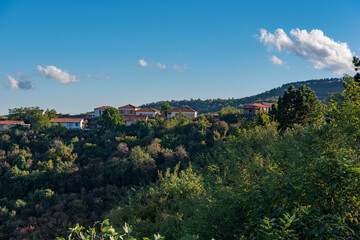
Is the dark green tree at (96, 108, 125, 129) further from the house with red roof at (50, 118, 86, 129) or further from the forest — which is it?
the house with red roof at (50, 118, 86, 129)

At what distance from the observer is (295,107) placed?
33.7 meters

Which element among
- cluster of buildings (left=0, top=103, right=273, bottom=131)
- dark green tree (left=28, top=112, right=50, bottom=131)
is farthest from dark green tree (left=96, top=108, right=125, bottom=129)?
dark green tree (left=28, top=112, right=50, bottom=131)

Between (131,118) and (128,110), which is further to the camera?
(128,110)

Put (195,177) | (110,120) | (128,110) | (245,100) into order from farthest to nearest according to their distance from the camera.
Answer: (245,100), (128,110), (110,120), (195,177)

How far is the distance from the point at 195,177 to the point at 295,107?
19.1 m

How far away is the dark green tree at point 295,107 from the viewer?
33.0 meters

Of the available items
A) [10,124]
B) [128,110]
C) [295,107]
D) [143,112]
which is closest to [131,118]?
[143,112]

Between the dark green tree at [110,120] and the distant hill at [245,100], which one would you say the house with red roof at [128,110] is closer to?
A: the dark green tree at [110,120]

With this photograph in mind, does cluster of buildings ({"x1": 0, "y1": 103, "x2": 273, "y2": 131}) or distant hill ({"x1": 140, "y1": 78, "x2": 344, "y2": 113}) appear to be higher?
distant hill ({"x1": 140, "y1": 78, "x2": 344, "y2": 113})

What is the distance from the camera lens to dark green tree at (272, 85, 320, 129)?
3297 centimetres

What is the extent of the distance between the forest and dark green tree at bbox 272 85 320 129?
0.45 ft

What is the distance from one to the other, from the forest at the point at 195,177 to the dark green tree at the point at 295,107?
0.14 meters

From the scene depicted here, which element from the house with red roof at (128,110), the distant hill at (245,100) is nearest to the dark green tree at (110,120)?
the house with red roof at (128,110)

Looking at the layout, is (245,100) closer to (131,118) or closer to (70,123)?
(131,118)
